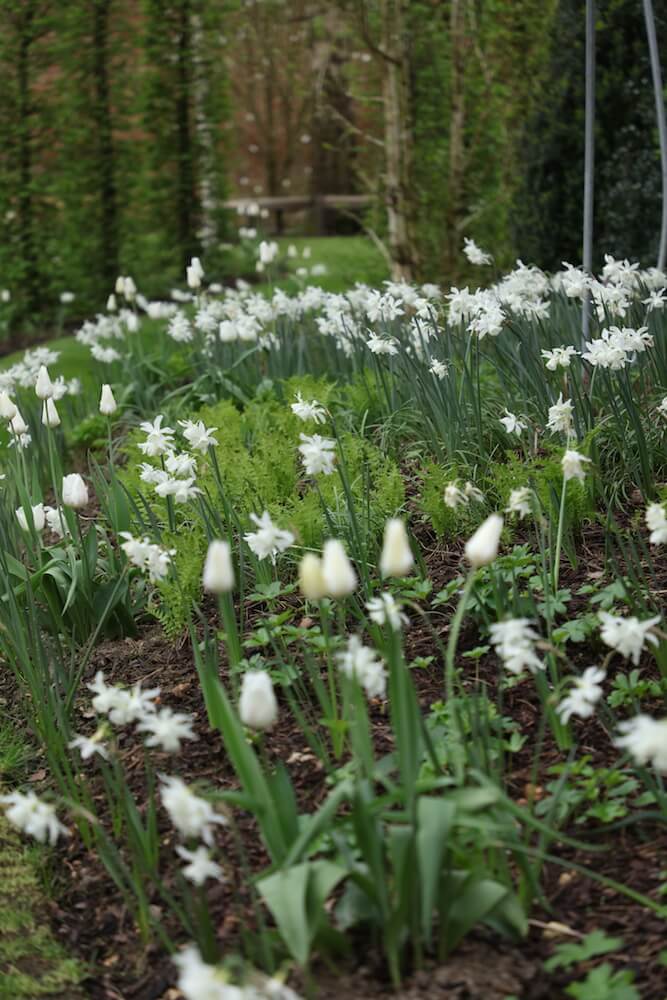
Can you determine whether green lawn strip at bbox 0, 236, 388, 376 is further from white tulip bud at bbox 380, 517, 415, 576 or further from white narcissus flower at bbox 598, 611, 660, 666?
white tulip bud at bbox 380, 517, 415, 576

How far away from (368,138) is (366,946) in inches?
268

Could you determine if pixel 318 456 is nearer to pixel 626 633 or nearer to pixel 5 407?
pixel 626 633

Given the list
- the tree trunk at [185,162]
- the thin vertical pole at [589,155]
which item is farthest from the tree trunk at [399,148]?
the thin vertical pole at [589,155]

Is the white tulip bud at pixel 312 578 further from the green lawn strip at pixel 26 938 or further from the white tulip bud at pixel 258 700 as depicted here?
the green lawn strip at pixel 26 938

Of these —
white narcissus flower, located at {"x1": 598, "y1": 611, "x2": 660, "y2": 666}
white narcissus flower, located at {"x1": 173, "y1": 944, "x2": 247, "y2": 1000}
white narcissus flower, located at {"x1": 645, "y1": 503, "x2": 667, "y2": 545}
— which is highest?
white narcissus flower, located at {"x1": 645, "y1": 503, "x2": 667, "y2": 545}

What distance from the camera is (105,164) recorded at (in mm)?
10016

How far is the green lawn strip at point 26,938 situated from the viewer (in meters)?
2.00

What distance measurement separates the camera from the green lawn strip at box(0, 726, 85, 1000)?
200 cm

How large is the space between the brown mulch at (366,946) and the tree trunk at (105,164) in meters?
7.77

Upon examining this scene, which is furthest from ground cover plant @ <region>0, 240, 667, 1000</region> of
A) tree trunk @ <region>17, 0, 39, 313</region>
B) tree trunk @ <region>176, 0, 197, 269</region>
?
tree trunk @ <region>176, 0, 197, 269</region>

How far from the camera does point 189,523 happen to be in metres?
3.85

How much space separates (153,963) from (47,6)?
30.0ft

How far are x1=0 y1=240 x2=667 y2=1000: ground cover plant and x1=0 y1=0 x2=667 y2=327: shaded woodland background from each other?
2.81 metres

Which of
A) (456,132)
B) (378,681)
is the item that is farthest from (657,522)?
(456,132)
